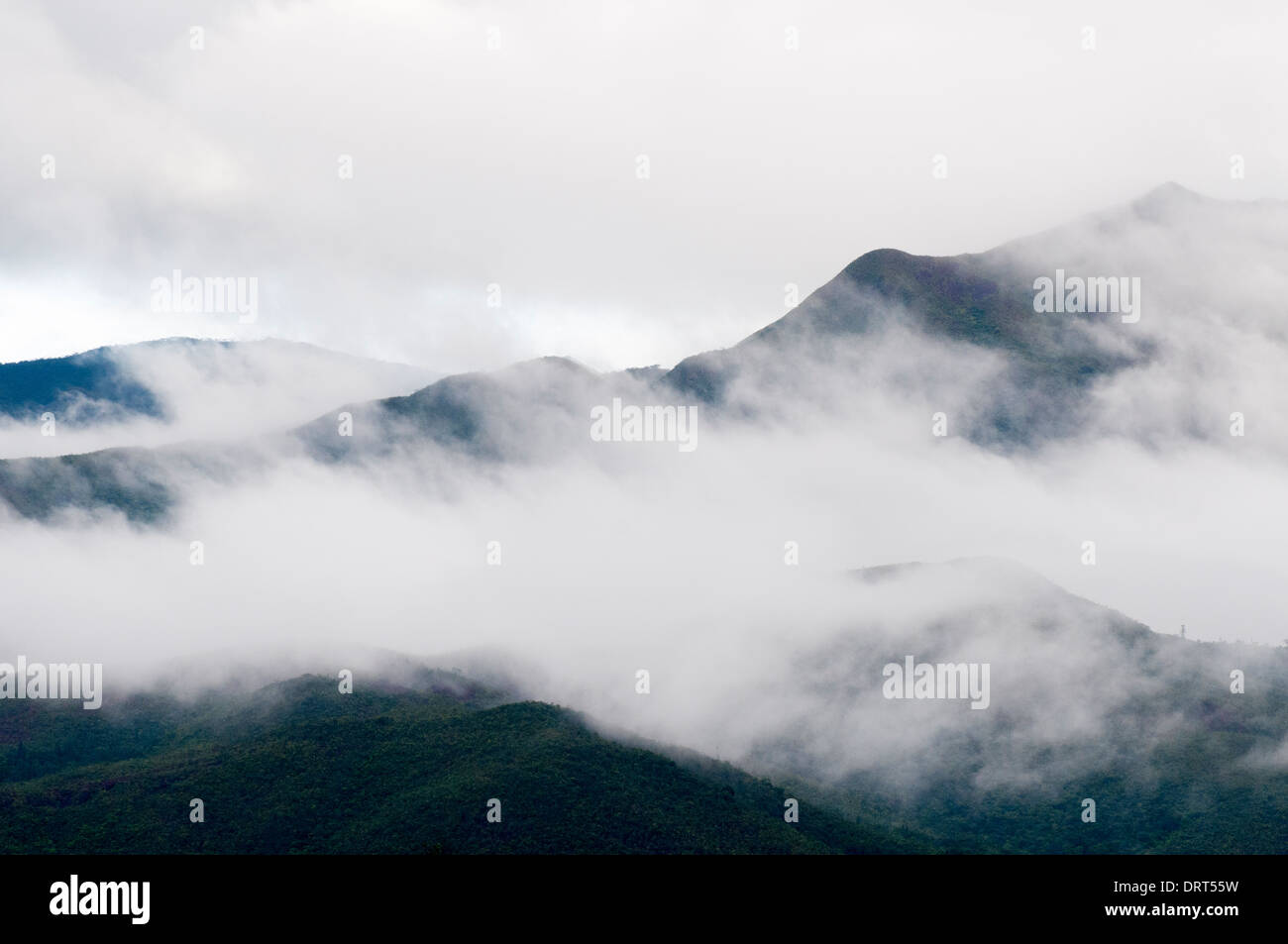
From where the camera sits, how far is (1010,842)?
619 feet

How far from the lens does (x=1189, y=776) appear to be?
638 feet

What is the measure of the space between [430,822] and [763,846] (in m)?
35.6

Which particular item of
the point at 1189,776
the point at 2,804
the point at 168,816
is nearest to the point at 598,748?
the point at 168,816

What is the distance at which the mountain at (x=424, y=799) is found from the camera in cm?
14650

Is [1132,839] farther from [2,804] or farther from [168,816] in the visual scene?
[2,804]

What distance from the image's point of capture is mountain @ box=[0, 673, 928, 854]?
14650 centimetres

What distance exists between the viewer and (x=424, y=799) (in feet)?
506
